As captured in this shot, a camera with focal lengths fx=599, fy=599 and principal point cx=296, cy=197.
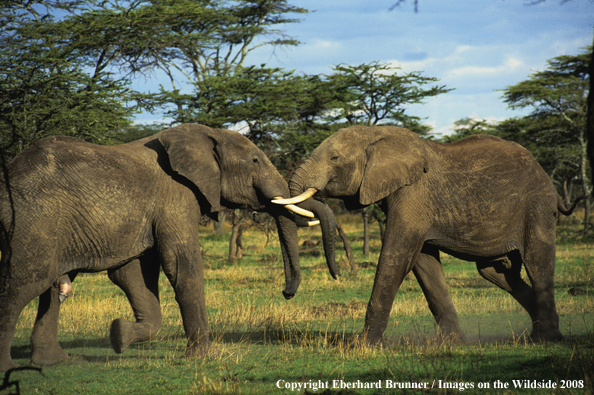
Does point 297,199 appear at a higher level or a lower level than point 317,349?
higher

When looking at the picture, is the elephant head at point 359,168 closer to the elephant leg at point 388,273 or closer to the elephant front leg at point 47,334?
the elephant leg at point 388,273

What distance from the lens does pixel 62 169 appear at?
648 centimetres

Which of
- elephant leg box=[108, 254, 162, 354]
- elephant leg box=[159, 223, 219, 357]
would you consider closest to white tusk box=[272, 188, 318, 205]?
elephant leg box=[159, 223, 219, 357]

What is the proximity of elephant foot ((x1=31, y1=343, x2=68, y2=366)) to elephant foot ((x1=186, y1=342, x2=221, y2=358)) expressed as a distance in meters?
1.61

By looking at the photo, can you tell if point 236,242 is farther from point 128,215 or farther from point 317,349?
point 128,215

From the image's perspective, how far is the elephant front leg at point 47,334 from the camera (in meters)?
6.99

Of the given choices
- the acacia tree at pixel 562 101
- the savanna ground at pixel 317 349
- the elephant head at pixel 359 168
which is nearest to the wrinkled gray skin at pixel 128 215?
the elephant head at pixel 359 168

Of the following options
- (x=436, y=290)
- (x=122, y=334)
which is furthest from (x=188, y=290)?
(x=436, y=290)

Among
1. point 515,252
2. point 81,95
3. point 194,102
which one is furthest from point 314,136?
point 515,252

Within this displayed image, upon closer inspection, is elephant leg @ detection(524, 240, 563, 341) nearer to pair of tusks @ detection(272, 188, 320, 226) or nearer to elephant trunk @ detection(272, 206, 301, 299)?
Result: pair of tusks @ detection(272, 188, 320, 226)

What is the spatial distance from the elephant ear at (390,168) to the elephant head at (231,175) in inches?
41.6

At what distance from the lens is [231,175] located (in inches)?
295

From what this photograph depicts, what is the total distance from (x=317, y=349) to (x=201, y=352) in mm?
1358

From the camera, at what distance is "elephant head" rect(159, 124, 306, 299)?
710cm
